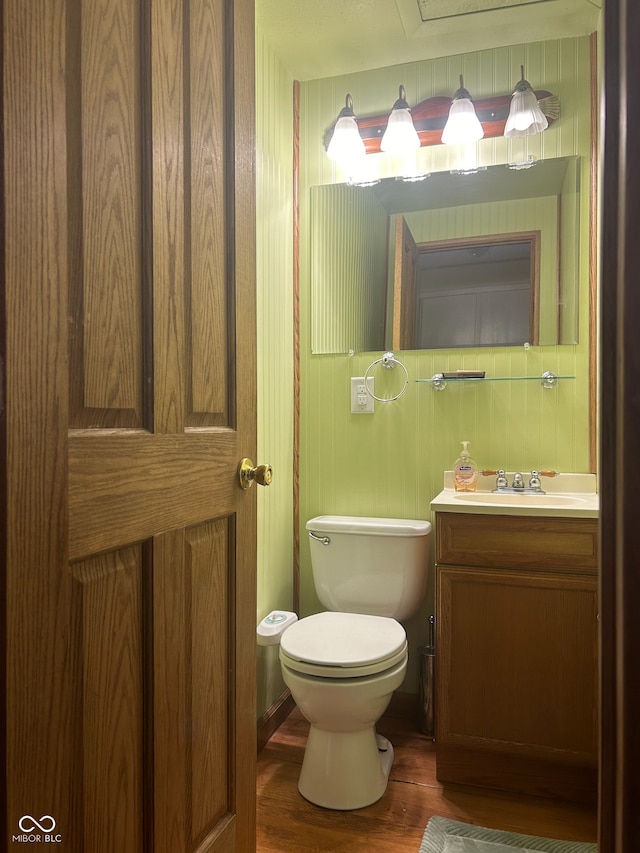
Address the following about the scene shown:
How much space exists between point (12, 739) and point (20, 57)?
0.73 metres

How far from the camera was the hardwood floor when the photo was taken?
1542 millimetres

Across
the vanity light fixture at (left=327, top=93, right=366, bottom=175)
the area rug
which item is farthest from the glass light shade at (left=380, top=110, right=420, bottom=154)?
the area rug

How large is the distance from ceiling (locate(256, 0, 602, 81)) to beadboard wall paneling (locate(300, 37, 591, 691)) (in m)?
0.07

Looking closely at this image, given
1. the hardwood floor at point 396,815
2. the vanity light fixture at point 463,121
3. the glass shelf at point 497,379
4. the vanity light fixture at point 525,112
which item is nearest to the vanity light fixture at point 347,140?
the vanity light fixture at point 463,121

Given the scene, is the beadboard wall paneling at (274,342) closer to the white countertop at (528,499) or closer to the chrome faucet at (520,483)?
the white countertop at (528,499)

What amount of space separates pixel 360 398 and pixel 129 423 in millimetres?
1530

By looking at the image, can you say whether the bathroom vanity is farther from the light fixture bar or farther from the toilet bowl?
the light fixture bar

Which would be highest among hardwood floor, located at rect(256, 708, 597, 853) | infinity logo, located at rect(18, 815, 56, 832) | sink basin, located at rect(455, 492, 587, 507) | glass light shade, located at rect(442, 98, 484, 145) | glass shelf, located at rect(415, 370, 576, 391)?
glass light shade, located at rect(442, 98, 484, 145)

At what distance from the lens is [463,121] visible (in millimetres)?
2076

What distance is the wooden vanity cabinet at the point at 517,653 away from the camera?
5.52ft

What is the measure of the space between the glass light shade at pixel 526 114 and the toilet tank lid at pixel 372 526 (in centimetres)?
145

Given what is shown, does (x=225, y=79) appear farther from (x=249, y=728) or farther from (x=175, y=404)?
(x=249, y=728)

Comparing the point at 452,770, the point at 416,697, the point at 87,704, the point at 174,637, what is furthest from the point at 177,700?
the point at 416,697

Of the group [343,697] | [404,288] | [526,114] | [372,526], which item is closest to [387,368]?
[404,288]
